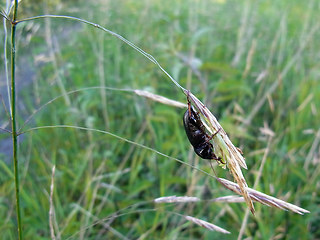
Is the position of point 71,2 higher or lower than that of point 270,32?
higher

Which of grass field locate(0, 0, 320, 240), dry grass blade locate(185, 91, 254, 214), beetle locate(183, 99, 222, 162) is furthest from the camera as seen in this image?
grass field locate(0, 0, 320, 240)

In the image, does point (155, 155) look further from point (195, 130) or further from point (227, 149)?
point (227, 149)

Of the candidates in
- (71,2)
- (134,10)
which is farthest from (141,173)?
(71,2)

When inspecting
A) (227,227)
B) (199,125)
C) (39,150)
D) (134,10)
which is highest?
(134,10)

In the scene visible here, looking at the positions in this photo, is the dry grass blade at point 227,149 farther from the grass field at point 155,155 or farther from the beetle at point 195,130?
the grass field at point 155,155

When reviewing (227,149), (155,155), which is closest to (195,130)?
(227,149)

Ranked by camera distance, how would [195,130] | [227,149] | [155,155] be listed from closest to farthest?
[227,149] → [195,130] → [155,155]

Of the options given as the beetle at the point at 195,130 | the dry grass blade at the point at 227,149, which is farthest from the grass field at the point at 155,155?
the dry grass blade at the point at 227,149

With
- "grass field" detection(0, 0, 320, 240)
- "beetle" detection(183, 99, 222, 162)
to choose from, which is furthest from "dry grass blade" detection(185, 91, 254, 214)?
"grass field" detection(0, 0, 320, 240)

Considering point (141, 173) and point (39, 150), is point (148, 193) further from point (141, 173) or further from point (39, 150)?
point (39, 150)

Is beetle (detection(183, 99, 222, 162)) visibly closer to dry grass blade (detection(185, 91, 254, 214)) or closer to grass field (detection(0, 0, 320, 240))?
dry grass blade (detection(185, 91, 254, 214))

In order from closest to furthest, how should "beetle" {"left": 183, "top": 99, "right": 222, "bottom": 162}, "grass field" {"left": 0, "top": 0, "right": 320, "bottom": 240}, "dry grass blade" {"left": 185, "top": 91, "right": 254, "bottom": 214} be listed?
"dry grass blade" {"left": 185, "top": 91, "right": 254, "bottom": 214} → "beetle" {"left": 183, "top": 99, "right": 222, "bottom": 162} → "grass field" {"left": 0, "top": 0, "right": 320, "bottom": 240}
